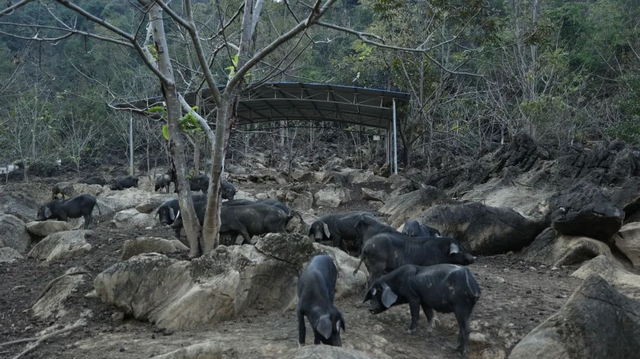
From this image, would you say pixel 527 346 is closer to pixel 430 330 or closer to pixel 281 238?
pixel 430 330

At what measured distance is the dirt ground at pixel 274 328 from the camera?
6.12m

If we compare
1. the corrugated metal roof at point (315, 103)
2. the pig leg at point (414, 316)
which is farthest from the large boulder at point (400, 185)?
the pig leg at point (414, 316)

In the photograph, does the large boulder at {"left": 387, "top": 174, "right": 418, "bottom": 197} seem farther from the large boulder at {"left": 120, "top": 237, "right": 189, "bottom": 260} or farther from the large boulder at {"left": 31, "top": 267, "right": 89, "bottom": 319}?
the large boulder at {"left": 31, "top": 267, "right": 89, "bottom": 319}

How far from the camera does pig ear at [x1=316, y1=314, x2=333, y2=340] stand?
223 inches

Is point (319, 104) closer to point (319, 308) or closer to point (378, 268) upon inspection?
point (378, 268)

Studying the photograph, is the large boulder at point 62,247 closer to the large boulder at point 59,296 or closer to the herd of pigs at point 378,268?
the herd of pigs at point 378,268

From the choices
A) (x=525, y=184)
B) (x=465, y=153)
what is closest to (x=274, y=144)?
(x=465, y=153)

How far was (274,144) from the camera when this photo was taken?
47.0 metres

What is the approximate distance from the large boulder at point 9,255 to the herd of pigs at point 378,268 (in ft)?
9.67

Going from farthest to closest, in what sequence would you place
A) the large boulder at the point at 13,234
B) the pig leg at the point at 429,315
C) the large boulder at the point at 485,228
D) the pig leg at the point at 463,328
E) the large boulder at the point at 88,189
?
the large boulder at the point at 88,189 < the large boulder at the point at 13,234 < the large boulder at the point at 485,228 < the pig leg at the point at 429,315 < the pig leg at the point at 463,328

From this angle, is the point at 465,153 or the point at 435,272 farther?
the point at 465,153

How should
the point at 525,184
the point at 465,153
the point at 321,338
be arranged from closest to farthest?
the point at 321,338
the point at 525,184
the point at 465,153

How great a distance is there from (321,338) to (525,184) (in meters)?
11.3

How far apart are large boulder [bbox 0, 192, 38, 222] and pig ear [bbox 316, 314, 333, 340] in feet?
47.1
